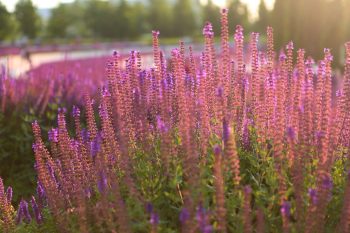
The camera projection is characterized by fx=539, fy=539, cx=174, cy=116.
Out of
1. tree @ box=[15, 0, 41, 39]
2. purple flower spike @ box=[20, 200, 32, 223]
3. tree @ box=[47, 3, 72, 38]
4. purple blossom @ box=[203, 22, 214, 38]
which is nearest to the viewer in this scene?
purple blossom @ box=[203, 22, 214, 38]

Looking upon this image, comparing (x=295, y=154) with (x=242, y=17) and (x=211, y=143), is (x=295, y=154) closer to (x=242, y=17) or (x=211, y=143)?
(x=211, y=143)

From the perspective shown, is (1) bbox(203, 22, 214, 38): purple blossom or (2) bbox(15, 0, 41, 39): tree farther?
(2) bbox(15, 0, 41, 39): tree

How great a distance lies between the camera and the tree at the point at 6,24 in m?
46.2

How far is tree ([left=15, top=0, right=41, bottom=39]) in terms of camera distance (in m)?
55.4

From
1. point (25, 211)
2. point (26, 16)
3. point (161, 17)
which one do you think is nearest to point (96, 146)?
point (25, 211)

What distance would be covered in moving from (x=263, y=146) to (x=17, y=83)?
5.49m

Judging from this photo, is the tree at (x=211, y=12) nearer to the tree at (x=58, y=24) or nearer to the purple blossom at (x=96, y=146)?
the tree at (x=58, y=24)

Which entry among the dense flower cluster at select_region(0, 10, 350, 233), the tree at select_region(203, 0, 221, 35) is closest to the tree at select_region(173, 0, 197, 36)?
the tree at select_region(203, 0, 221, 35)

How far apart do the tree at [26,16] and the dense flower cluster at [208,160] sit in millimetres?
54374

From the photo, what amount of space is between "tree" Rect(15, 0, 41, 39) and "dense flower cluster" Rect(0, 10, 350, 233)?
54374mm

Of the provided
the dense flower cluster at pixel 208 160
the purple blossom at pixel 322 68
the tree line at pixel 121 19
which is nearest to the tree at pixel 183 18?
the tree line at pixel 121 19

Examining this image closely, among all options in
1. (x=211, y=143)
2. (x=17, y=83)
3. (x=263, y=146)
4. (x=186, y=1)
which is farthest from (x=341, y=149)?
(x=186, y=1)

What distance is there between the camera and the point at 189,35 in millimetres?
65562

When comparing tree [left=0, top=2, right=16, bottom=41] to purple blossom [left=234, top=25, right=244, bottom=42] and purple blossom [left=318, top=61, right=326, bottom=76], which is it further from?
purple blossom [left=318, top=61, right=326, bottom=76]
